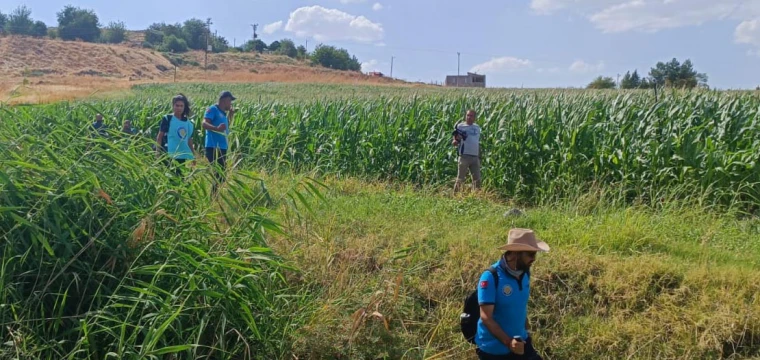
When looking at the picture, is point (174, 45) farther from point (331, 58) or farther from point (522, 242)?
point (522, 242)

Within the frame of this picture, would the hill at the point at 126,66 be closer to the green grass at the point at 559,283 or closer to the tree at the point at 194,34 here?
the tree at the point at 194,34

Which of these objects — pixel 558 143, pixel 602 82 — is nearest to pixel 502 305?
pixel 558 143

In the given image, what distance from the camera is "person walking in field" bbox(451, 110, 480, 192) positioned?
9844mm

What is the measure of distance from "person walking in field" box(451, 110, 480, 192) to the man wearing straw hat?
5.89m

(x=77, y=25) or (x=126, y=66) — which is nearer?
(x=126, y=66)

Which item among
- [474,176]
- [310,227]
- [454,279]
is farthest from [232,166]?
[474,176]

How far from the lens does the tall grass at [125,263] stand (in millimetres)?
4004

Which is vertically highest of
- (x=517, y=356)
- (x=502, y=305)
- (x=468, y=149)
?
(x=468, y=149)

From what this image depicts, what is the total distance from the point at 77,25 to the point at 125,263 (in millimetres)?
102119

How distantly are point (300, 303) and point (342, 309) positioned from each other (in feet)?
1.19

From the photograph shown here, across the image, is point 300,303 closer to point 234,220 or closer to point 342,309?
point 342,309

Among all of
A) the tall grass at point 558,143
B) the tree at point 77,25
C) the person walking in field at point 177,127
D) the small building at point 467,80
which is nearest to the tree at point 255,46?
the tree at point 77,25

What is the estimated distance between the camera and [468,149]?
9.84 meters

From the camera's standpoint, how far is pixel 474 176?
33.3ft
